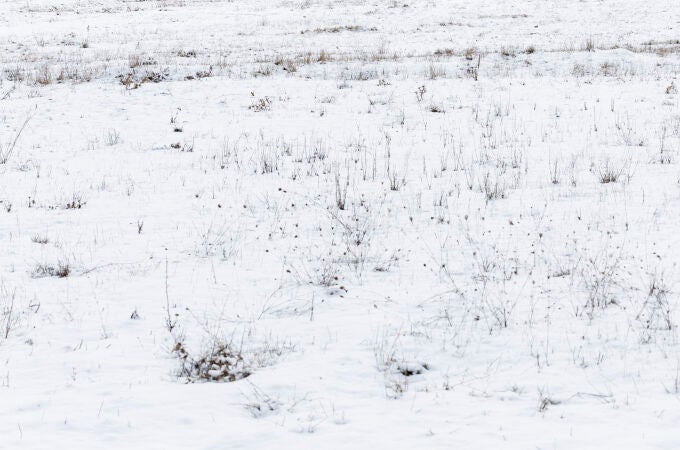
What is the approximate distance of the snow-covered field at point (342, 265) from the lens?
3.81 metres

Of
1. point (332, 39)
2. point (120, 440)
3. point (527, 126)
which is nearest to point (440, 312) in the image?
point (120, 440)

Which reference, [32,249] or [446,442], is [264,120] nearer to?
[32,249]

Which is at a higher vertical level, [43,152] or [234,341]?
[43,152]

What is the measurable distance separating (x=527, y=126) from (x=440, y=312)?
22.7 feet

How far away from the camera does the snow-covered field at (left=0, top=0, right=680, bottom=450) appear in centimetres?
381

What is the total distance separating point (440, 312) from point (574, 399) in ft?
4.58

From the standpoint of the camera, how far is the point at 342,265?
237 inches

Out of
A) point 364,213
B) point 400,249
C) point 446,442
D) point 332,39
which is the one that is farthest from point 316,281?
point 332,39

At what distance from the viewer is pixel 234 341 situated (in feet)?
15.4

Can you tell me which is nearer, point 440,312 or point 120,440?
point 120,440

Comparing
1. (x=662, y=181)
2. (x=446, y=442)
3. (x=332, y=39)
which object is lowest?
(x=446, y=442)

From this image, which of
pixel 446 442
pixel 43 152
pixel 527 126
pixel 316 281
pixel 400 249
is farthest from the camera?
pixel 527 126

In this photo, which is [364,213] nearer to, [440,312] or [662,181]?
[440,312]

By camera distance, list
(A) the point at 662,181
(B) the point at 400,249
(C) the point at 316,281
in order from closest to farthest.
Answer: (C) the point at 316,281 < (B) the point at 400,249 < (A) the point at 662,181
